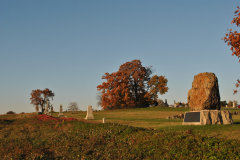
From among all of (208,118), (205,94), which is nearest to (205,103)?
(205,94)

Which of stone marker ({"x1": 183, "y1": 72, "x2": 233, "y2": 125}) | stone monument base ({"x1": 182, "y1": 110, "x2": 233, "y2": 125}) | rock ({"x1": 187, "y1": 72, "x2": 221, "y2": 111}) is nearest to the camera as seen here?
stone monument base ({"x1": 182, "y1": 110, "x2": 233, "y2": 125})

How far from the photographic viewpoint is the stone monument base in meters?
16.2

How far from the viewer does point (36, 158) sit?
902 centimetres

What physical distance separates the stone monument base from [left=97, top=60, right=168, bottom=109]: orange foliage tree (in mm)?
35256

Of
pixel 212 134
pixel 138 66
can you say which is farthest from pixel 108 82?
pixel 212 134

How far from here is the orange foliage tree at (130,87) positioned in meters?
52.7

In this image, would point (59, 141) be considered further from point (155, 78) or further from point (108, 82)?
point (155, 78)

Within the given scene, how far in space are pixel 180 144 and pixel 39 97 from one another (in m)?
Result: 62.6

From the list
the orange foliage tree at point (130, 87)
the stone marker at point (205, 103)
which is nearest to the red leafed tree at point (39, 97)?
the orange foliage tree at point (130, 87)

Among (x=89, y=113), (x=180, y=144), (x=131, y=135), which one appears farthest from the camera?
(x=89, y=113)

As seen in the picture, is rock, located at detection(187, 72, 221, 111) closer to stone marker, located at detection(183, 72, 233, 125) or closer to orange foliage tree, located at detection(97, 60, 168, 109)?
stone marker, located at detection(183, 72, 233, 125)

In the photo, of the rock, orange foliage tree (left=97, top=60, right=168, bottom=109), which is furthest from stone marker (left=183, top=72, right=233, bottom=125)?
orange foliage tree (left=97, top=60, right=168, bottom=109)

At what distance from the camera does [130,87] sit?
57.3 metres

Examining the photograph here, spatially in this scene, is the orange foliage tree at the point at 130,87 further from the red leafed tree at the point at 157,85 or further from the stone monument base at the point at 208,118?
the stone monument base at the point at 208,118
